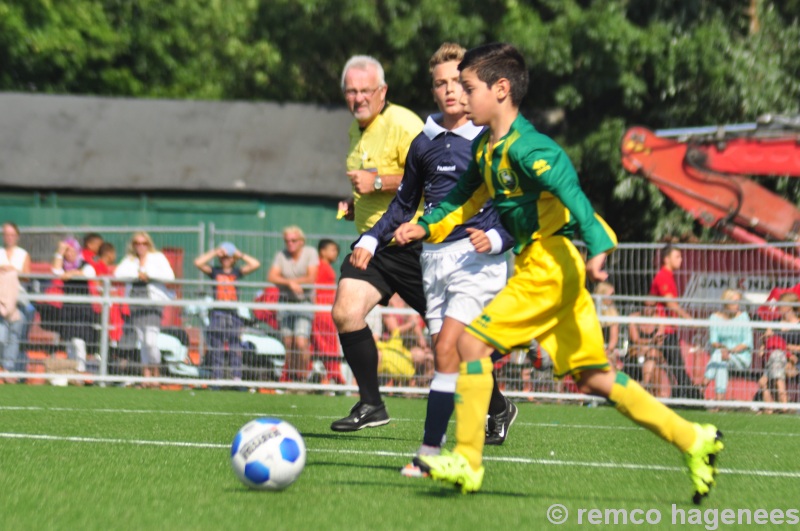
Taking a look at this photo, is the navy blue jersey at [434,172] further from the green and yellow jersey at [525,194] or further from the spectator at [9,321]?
the spectator at [9,321]

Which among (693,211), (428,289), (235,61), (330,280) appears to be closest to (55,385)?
(330,280)

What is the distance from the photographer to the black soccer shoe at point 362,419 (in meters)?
7.89

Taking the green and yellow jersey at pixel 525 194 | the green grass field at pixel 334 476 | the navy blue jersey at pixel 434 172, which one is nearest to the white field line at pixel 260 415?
the green grass field at pixel 334 476

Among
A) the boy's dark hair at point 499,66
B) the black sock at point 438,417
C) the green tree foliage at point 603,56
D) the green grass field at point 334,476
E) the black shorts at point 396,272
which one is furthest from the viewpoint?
the green tree foliage at point 603,56

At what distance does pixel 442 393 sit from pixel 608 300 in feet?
26.4

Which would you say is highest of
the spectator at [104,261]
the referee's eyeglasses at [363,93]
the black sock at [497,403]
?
the referee's eyeglasses at [363,93]

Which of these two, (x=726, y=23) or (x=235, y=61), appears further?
(x=235, y=61)

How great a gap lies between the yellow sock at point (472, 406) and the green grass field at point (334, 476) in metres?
0.23

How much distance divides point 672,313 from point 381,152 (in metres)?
6.57

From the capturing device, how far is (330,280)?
1498 cm

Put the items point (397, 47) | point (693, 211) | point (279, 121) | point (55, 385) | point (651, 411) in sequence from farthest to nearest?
1. point (279, 121)
2. point (397, 47)
3. point (693, 211)
4. point (55, 385)
5. point (651, 411)

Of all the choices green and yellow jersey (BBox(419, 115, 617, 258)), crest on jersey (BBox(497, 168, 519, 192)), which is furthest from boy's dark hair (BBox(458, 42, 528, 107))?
crest on jersey (BBox(497, 168, 519, 192))

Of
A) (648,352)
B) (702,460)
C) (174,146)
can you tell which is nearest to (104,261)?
(648,352)

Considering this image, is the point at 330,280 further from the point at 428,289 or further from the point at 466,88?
the point at 466,88
